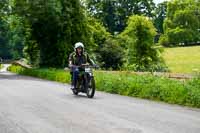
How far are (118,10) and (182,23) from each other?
1370cm

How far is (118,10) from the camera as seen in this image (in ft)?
374

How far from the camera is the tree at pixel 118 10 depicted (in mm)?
112375

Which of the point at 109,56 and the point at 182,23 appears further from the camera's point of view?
the point at 182,23

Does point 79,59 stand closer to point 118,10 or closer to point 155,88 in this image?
point 155,88

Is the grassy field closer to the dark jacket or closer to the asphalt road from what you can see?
the dark jacket

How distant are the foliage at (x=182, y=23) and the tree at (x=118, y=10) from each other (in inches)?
196

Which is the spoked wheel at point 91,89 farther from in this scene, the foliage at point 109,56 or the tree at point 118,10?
the tree at point 118,10

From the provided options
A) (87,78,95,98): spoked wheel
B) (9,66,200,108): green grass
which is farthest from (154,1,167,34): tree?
(87,78,95,98): spoked wheel

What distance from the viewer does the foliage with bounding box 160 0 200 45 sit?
10588cm

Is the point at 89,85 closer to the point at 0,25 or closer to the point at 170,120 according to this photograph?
the point at 170,120

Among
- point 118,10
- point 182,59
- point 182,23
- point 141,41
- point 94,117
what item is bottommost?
point 94,117

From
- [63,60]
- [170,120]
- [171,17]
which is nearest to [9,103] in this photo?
[170,120]

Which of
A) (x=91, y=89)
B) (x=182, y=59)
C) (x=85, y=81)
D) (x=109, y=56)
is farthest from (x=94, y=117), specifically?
(x=182, y=59)

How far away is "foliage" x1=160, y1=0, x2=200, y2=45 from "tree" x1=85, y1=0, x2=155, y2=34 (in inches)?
196
